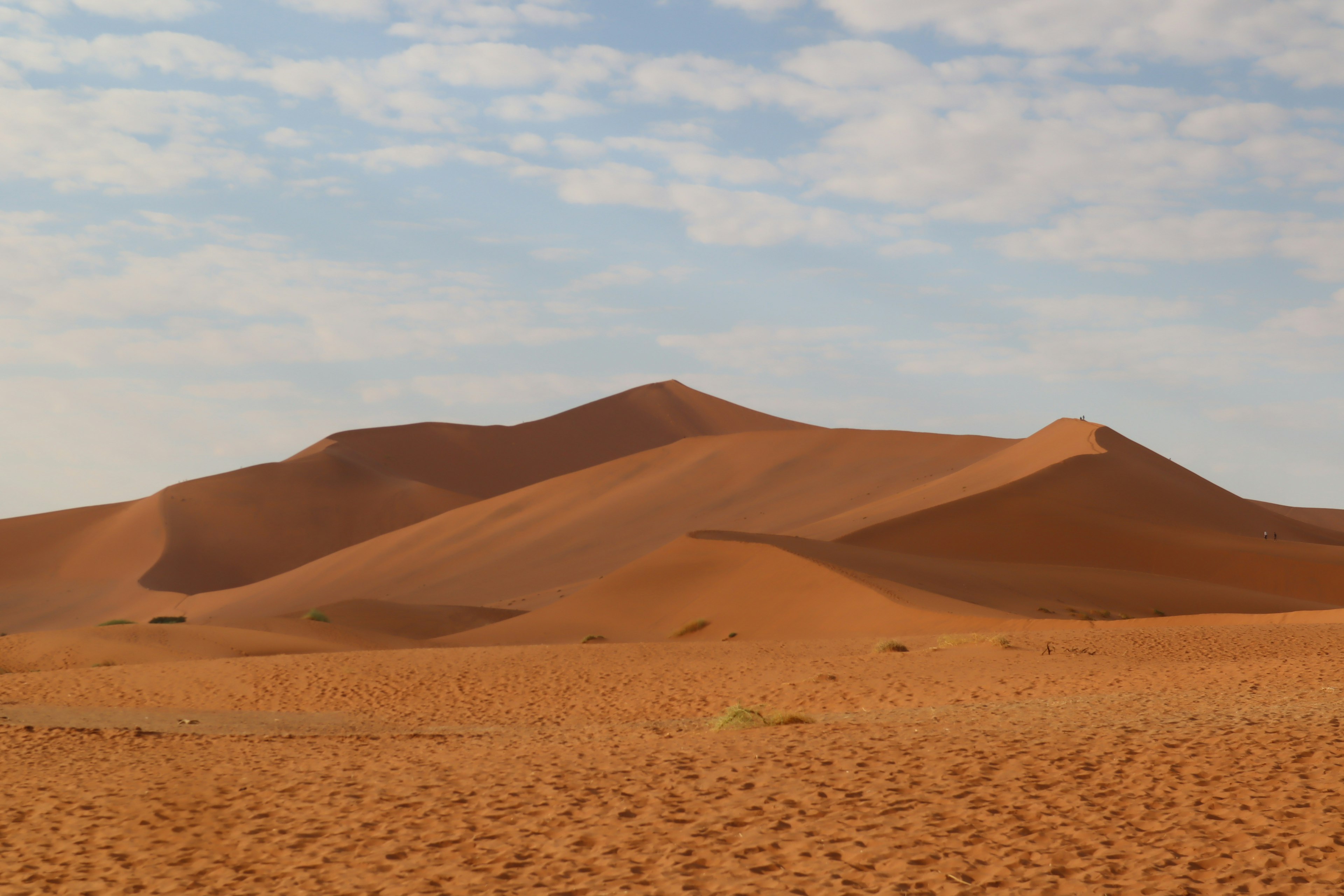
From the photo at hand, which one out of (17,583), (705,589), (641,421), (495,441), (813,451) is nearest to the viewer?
(705,589)

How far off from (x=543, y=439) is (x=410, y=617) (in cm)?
5763

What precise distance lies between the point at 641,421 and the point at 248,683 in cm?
7885

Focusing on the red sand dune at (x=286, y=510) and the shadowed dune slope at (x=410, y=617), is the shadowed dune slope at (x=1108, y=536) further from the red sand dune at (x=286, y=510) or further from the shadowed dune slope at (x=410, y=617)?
the red sand dune at (x=286, y=510)

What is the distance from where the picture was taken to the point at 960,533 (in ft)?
123

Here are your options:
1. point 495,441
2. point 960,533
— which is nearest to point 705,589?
point 960,533

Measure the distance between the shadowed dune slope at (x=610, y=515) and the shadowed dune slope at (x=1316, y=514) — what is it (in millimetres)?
53539

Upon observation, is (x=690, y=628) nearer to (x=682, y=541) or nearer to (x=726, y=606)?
(x=726, y=606)

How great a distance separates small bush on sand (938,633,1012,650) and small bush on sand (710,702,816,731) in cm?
762

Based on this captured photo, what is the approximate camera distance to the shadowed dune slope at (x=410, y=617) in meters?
32.6

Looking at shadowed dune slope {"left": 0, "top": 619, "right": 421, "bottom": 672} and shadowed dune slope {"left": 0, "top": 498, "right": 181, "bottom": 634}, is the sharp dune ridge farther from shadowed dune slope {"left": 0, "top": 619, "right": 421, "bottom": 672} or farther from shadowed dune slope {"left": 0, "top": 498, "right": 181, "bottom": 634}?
shadowed dune slope {"left": 0, "top": 498, "right": 181, "bottom": 634}

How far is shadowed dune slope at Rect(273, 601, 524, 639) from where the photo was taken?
32.6 metres

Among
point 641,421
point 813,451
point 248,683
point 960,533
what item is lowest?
point 248,683

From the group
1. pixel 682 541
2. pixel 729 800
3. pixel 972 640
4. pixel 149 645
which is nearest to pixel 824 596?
pixel 682 541

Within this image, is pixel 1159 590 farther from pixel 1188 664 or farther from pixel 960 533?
pixel 1188 664
